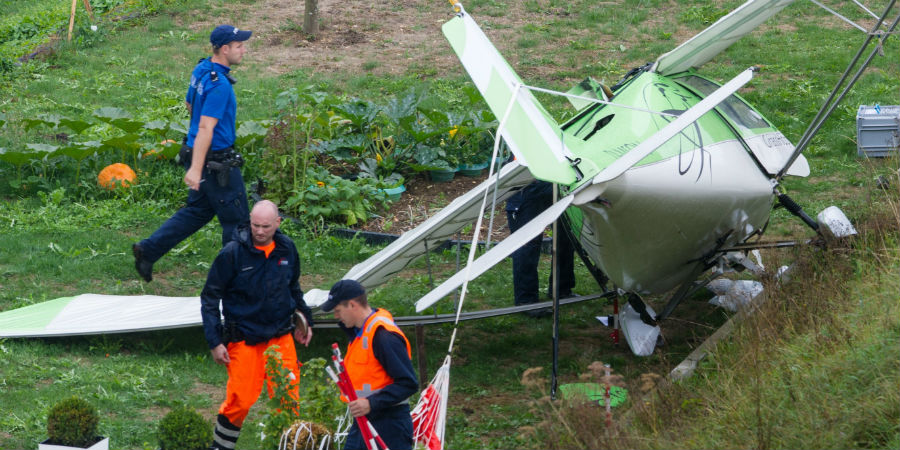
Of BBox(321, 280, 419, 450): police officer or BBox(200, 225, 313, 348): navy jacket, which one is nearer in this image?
BBox(321, 280, 419, 450): police officer

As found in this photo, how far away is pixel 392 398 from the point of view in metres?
4.53

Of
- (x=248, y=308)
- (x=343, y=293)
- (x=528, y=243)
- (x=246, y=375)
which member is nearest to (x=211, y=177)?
(x=248, y=308)

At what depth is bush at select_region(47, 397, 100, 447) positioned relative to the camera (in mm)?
4977

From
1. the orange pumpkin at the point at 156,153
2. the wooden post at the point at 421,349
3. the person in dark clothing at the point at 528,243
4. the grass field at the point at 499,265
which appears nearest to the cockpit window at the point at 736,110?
the grass field at the point at 499,265

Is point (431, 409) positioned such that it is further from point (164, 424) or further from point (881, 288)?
point (881, 288)

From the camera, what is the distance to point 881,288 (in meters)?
5.95

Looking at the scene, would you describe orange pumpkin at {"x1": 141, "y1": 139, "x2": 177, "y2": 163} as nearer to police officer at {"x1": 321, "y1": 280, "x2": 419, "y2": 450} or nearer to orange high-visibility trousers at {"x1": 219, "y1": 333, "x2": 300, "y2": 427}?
orange high-visibility trousers at {"x1": 219, "y1": 333, "x2": 300, "y2": 427}

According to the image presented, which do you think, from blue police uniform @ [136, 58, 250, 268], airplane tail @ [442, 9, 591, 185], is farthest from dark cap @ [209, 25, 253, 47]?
airplane tail @ [442, 9, 591, 185]

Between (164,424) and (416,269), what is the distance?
496 cm

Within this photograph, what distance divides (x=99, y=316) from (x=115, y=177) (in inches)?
141

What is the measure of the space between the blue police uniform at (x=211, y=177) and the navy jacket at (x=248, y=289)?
4.54 ft

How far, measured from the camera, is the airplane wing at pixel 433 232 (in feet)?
22.7

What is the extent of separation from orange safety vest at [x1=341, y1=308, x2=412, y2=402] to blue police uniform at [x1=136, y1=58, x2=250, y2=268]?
2545 mm

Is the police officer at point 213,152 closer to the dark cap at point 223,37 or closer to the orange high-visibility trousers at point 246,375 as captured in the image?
the dark cap at point 223,37
